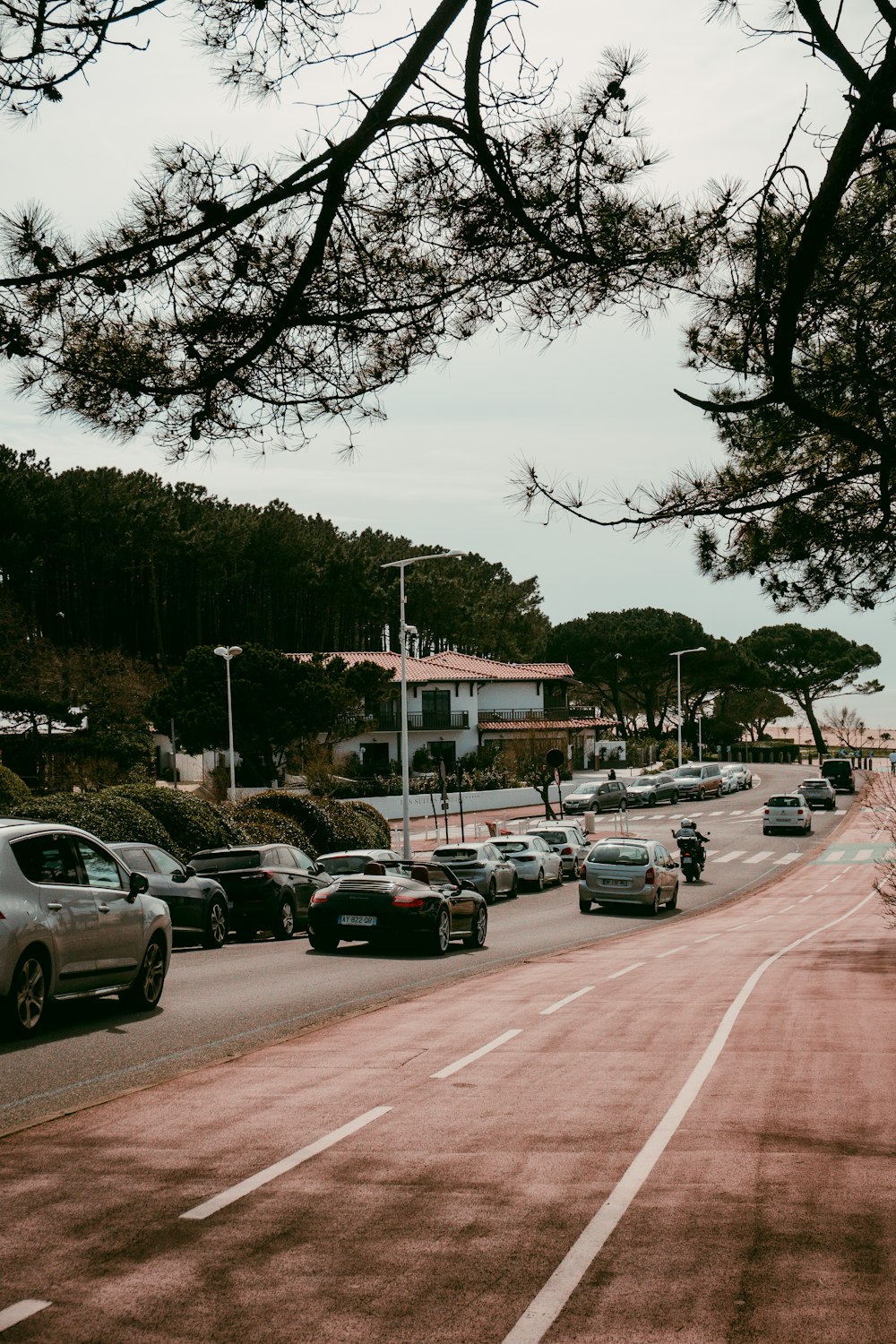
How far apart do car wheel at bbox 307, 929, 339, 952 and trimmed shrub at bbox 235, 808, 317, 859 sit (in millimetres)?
10683

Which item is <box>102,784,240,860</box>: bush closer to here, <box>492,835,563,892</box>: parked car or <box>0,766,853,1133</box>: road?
<box>0,766,853,1133</box>: road

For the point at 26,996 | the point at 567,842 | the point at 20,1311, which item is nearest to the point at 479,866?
the point at 567,842

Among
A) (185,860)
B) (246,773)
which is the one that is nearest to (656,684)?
(246,773)

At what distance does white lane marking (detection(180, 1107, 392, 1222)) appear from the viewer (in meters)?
5.61

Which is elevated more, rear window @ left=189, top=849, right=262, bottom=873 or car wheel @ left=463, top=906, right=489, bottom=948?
rear window @ left=189, top=849, right=262, bottom=873

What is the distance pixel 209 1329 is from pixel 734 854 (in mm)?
46949

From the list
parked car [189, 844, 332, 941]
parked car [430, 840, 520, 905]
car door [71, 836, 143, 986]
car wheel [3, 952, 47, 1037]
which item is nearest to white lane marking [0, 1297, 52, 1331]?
car wheel [3, 952, 47, 1037]

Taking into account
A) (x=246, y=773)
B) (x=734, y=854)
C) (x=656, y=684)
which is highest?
(x=656, y=684)

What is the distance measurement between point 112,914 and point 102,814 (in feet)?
43.0

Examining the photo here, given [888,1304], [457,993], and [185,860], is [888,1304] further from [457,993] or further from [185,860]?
[185,860]

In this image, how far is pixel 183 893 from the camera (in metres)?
19.3

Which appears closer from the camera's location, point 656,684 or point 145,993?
point 145,993

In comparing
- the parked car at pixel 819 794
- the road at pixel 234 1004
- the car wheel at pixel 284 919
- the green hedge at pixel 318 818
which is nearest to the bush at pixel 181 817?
the car wheel at pixel 284 919

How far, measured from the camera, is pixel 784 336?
834 centimetres
